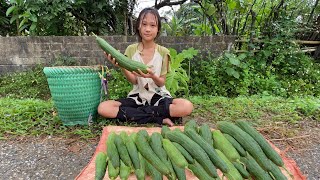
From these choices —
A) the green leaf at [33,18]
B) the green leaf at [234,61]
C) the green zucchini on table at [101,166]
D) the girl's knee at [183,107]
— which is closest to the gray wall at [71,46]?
the green leaf at [33,18]

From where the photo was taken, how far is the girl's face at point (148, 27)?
10.8 ft

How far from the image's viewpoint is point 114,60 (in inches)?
122

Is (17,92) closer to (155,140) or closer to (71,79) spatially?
(71,79)

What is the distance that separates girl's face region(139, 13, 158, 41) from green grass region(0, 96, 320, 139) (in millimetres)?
1239

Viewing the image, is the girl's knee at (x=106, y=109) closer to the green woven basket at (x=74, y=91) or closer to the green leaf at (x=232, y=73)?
the green woven basket at (x=74, y=91)

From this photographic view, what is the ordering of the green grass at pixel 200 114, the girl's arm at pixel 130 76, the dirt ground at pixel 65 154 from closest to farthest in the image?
the dirt ground at pixel 65 154
the green grass at pixel 200 114
the girl's arm at pixel 130 76

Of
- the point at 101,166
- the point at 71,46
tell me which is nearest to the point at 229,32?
the point at 71,46

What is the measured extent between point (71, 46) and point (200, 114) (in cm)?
339

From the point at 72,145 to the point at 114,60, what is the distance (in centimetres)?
107

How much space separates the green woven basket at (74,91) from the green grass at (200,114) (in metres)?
0.16

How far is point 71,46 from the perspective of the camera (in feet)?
19.5

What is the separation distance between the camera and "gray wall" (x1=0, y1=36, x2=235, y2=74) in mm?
5922

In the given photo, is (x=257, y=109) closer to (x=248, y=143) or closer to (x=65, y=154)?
(x=248, y=143)

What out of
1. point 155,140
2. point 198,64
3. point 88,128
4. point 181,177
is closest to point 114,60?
point 88,128
